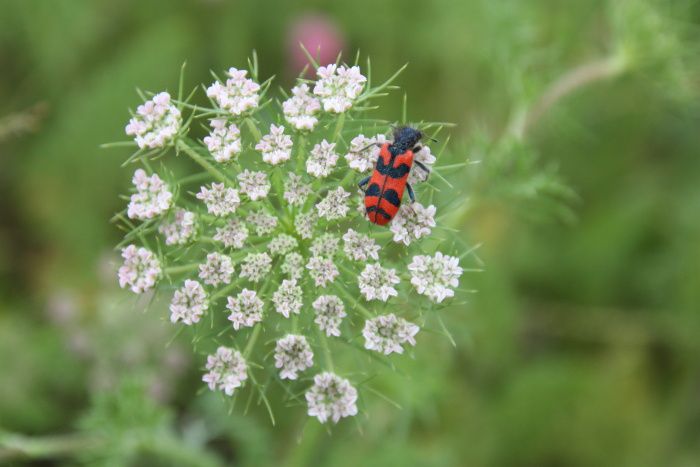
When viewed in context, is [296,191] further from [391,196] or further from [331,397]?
[331,397]

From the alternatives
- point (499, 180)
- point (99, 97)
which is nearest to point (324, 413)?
point (499, 180)

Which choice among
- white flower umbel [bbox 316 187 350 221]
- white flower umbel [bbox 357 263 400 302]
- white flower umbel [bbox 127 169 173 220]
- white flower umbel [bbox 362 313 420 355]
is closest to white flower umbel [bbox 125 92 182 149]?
white flower umbel [bbox 127 169 173 220]

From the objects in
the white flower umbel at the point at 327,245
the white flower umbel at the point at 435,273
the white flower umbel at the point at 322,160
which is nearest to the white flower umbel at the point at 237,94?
the white flower umbel at the point at 322,160

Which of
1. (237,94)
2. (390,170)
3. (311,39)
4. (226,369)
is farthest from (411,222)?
(311,39)

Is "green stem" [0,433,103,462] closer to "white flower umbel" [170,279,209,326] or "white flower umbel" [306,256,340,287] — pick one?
"white flower umbel" [170,279,209,326]

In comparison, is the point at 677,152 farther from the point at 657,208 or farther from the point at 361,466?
the point at 361,466

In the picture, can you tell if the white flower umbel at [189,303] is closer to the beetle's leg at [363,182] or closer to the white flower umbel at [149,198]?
the white flower umbel at [149,198]
